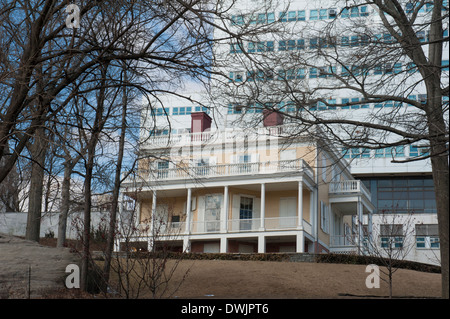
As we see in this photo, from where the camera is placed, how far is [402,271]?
24938 mm

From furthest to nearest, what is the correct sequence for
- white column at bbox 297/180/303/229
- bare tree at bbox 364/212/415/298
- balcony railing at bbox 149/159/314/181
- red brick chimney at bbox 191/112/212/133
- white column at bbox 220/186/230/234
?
red brick chimney at bbox 191/112/212/133 → white column at bbox 220/186/230/234 → balcony railing at bbox 149/159/314/181 → white column at bbox 297/180/303/229 → bare tree at bbox 364/212/415/298

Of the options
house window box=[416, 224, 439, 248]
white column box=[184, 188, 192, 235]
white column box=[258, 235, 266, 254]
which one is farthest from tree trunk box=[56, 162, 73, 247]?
house window box=[416, 224, 439, 248]

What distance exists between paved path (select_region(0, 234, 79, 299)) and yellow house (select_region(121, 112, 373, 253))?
16.9m

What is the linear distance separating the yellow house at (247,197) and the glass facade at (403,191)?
64.3 ft

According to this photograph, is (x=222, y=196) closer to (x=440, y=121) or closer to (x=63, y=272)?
(x=63, y=272)

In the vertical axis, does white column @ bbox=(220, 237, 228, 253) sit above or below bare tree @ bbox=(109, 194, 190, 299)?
above

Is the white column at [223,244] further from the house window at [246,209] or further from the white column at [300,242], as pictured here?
the white column at [300,242]

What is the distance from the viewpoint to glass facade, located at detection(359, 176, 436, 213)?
5597cm

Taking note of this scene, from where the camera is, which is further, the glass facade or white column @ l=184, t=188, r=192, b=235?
the glass facade

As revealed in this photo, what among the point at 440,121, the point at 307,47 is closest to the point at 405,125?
the point at 440,121

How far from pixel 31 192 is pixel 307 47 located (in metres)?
11.6

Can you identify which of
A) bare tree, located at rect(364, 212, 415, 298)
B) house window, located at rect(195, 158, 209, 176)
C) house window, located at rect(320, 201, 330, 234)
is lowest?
bare tree, located at rect(364, 212, 415, 298)

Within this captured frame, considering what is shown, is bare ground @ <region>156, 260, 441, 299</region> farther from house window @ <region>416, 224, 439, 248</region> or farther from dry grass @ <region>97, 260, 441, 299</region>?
house window @ <region>416, 224, 439, 248</region>

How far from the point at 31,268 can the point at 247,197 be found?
2243cm
